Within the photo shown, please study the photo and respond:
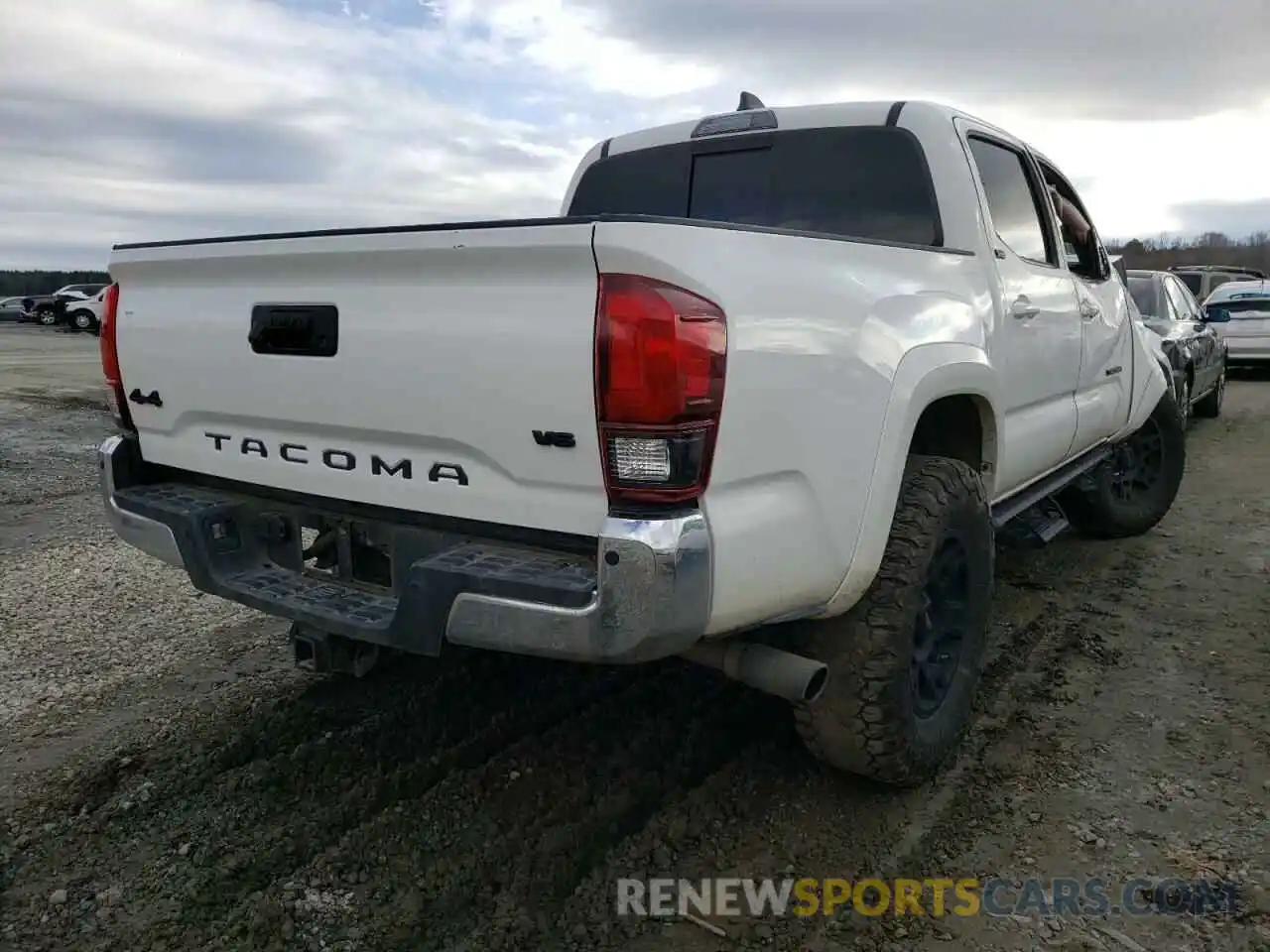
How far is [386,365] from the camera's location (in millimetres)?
2443

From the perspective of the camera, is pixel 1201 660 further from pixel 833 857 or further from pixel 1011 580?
pixel 833 857

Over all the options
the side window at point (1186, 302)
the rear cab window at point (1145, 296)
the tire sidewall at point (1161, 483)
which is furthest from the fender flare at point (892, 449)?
the side window at point (1186, 302)

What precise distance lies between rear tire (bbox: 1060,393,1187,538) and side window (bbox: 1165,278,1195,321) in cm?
441

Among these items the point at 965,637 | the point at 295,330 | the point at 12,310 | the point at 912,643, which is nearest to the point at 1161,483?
the point at 965,637

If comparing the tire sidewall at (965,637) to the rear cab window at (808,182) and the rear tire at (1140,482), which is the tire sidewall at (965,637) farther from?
the rear tire at (1140,482)

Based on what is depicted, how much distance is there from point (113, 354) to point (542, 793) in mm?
1954

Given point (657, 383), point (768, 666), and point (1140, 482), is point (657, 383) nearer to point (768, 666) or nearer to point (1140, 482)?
point (768, 666)

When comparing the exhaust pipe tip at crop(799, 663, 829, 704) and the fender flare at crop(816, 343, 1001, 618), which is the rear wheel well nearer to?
the fender flare at crop(816, 343, 1001, 618)

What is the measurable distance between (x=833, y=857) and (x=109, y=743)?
2405mm

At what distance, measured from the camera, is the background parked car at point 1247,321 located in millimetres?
14719

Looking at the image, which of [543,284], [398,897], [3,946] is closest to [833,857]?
[398,897]

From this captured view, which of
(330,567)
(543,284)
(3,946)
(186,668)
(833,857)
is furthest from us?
(186,668)

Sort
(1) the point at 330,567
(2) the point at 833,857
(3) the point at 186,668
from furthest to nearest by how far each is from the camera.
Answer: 1. (3) the point at 186,668
2. (1) the point at 330,567
3. (2) the point at 833,857

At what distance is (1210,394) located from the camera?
37.2 feet
